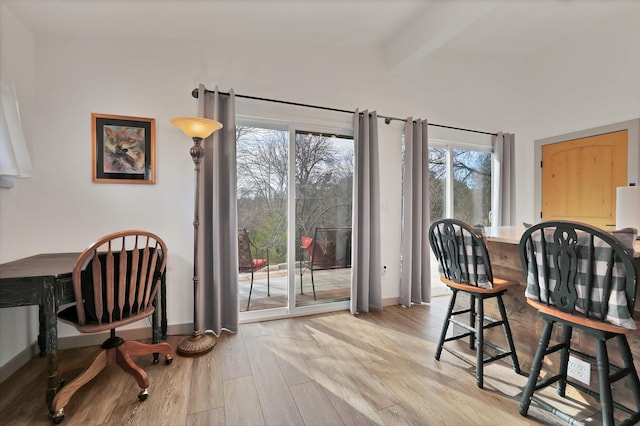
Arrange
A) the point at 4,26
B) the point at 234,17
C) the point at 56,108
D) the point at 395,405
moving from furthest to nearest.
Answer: the point at 234,17, the point at 56,108, the point at 4,26, the point at 395,405

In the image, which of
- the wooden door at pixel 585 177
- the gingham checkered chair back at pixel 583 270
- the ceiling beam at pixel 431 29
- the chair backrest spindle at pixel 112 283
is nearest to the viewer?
the gingham checkered chair back at pixel 583 270

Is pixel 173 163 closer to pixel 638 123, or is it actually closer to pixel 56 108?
pixel 56 108

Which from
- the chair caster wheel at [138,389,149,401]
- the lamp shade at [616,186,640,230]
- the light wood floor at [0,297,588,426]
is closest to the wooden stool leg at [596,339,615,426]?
the light wood floor at [0,297,588,426]

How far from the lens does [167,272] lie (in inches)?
100

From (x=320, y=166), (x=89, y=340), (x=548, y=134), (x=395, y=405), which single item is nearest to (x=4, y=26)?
(x=89, y=340)

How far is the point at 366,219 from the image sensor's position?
3096 mm

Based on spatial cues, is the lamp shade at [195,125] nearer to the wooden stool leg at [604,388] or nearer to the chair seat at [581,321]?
the chair seat at [581,321]

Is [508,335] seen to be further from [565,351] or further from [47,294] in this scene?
[47,294]

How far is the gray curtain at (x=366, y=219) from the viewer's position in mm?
3062

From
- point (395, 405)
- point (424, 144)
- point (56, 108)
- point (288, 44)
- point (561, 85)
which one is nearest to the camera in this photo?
point (395, 405)

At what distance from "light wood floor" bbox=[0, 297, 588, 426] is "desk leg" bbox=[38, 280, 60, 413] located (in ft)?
0.49

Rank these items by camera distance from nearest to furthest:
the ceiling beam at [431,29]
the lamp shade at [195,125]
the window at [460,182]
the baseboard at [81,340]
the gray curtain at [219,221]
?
the baseboard at [81,340] < the lamp shade at [195,125] < the ceiling beam at [431,29] < the gray curtain at [219,221] < the window at [460,182]

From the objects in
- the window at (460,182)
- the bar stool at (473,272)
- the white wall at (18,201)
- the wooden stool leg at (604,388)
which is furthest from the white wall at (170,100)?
the wooden stool leg at (604,388)

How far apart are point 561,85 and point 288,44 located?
11.9 ft
